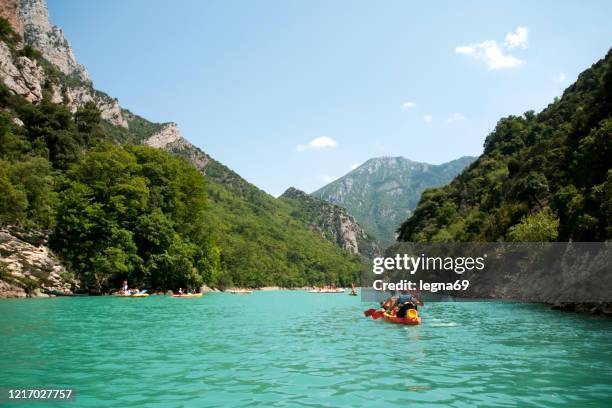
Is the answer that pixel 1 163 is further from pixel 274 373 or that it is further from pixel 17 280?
pixel 274 373

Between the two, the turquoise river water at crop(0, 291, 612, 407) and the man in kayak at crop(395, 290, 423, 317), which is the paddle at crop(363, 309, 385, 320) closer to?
the man in kayak at crop(395, 290, 423, 317)

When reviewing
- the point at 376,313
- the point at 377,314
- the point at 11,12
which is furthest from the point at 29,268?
the point at 11,12

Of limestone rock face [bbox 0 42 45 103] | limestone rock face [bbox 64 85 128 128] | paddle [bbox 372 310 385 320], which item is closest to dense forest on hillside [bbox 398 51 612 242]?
paddle [bbox 372 310 385 320]

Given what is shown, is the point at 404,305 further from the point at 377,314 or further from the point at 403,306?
the point at 377,314

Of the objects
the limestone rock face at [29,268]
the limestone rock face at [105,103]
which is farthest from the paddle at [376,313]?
the limestone rock face at [105,103]

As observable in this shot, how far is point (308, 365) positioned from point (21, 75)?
96594 mm

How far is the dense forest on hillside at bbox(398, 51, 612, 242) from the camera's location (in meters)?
41.6

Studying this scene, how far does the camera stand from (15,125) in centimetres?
8044

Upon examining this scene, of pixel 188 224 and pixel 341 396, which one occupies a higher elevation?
pixel 188 224

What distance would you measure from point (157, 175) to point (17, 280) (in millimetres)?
31047

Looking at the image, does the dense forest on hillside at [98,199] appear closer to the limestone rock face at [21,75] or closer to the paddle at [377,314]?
the limestone rock face at [21,75]

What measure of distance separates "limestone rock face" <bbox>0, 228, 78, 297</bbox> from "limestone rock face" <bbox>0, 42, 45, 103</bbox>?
39.9 metres

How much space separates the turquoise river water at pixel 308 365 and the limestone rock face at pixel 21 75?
7664 centimetres

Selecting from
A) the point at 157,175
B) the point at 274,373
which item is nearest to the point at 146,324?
the point at 274,373
